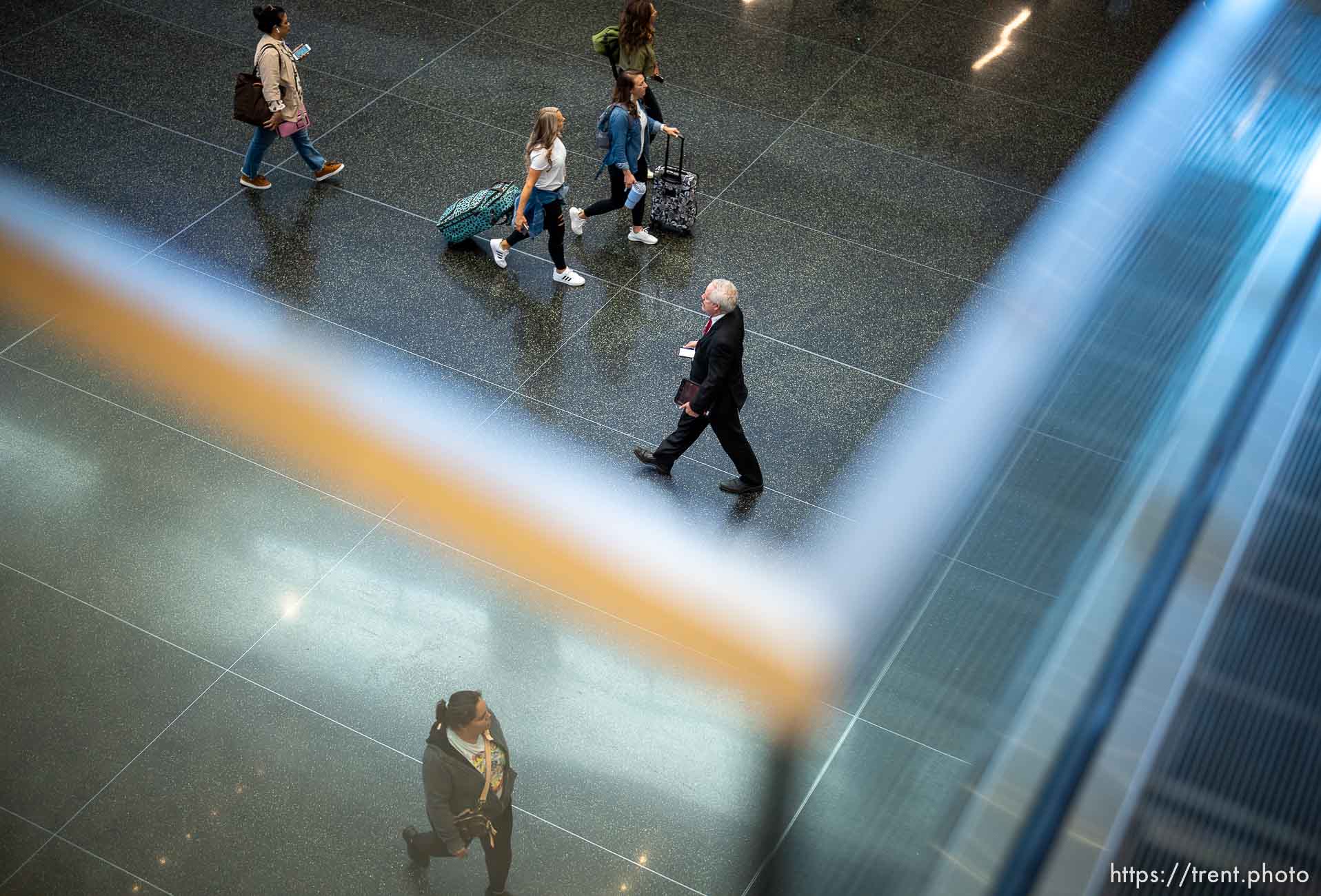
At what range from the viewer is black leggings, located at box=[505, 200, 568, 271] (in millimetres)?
8195

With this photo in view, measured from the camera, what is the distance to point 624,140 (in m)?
8.36

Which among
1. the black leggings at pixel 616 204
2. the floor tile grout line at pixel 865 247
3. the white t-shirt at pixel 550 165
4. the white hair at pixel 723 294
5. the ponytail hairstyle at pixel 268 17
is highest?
the ponytail hairstyle at pixel 268 17

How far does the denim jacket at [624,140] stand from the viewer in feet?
27.1

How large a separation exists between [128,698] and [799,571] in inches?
137

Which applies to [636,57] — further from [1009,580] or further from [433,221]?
[1009,580]

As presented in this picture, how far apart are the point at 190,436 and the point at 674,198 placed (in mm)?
3868

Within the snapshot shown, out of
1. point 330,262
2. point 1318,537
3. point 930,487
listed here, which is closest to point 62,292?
point 330,262

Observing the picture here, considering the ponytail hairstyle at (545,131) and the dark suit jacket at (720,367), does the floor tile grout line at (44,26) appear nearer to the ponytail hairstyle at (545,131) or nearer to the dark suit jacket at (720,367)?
the ponytail hairstyle at (545,131)

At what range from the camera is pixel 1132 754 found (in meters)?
1.41

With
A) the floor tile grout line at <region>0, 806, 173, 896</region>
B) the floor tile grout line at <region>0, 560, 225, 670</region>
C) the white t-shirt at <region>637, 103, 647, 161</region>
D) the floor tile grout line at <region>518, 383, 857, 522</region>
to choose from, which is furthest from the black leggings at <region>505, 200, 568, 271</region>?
the floor tile grout line at <region>0, 806, 173, 896</region>

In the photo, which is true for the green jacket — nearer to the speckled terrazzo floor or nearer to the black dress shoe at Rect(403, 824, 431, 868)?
Answer: the speckled terrazzo floor

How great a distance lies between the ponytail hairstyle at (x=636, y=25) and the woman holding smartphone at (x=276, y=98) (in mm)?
2458

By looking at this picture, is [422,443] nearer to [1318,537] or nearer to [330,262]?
[330,262]

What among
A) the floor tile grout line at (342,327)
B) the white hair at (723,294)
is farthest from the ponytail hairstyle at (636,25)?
the white hair at (723,294)
